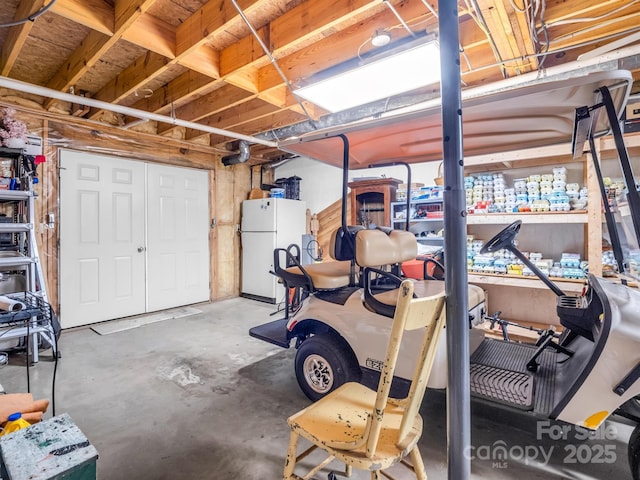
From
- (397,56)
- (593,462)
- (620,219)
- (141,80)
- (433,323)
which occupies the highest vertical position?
(141,80)

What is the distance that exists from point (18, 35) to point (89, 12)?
705mm

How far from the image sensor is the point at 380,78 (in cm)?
245

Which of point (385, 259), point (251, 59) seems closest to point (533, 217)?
point (385, 259)

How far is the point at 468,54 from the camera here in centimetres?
297

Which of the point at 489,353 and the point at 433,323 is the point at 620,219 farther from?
the point at 433,323

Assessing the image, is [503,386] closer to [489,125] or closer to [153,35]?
[489,125]

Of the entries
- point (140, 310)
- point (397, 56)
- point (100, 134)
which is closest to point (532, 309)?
point (397, 56)

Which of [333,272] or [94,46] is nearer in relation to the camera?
[94,46]

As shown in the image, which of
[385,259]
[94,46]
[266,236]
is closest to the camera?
[385,259]

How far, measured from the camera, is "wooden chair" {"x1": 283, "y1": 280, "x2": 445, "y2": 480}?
3.32ft

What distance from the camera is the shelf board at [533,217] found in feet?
10.7

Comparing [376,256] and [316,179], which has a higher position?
[316,179]

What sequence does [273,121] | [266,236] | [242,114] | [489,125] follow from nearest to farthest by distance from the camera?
[489,125] → [242,114] → [273,121] → [266,236]

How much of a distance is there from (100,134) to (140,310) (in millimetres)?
2664
